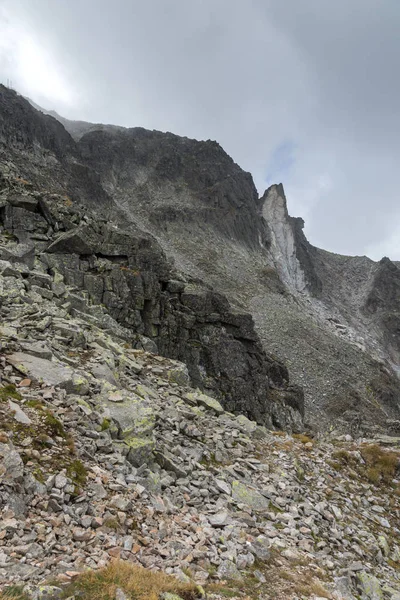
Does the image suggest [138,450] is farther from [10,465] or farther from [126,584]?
[126,584]

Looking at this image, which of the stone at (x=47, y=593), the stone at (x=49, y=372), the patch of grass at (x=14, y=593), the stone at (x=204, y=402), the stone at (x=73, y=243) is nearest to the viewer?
the patch of grass at (x=14, y=593)

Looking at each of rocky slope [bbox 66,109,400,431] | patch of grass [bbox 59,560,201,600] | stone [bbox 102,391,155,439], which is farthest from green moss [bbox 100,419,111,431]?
rocky slope [bbox 66,109,400,431]

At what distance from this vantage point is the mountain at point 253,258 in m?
58.0

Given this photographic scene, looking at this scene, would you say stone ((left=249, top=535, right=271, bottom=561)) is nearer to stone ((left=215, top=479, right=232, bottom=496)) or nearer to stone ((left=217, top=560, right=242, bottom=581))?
stone ((left=217, top=560, right=242, bottom=581))

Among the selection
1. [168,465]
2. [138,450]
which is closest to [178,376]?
[168,465]

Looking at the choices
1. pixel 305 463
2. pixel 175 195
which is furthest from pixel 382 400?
pixel 175 195

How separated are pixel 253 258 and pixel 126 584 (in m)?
99.4

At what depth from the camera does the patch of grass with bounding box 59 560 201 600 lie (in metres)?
5.10

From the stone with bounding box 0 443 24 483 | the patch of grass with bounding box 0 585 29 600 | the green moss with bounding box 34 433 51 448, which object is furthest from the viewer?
the green moss with bounding box 34 433 51 448

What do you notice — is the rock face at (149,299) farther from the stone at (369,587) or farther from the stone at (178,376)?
the stone at (369,587)

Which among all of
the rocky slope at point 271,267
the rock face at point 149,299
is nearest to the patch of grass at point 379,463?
the rock face at point 149,299

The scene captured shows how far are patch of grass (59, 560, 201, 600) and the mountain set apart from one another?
28.5 metres

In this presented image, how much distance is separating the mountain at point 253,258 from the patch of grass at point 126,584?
28.5 meters

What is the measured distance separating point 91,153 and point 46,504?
12394 cm
